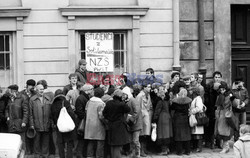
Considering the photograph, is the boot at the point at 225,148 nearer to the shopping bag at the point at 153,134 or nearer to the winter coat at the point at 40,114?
the shopping bag at the point at 153,134

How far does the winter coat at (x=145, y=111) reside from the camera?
12.0 meters

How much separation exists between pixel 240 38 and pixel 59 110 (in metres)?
6.84

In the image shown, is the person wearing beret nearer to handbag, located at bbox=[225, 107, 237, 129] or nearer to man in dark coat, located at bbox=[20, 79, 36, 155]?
man in dark coat, located at bbox=[20, 79, 36, 155]

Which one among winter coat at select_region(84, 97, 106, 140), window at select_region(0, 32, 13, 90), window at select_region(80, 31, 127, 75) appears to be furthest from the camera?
window at select_region(80, 31, 127, 75)

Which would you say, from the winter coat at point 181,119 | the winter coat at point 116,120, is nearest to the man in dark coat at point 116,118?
the winter coat at point 116,120

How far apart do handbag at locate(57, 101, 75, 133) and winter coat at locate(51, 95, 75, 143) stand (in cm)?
15

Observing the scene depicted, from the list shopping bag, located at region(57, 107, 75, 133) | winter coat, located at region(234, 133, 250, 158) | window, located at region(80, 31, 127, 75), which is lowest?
winter coat, located at region(234, 133, 250, 158)

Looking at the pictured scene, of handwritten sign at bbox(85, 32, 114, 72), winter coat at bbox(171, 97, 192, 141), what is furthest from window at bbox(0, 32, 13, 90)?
winter coat at bbox(171, 97, 192, 141)

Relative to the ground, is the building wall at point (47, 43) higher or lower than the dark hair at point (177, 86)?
higher

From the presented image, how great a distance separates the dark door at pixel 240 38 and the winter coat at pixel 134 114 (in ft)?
15.7

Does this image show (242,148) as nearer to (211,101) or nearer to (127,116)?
(127,116)

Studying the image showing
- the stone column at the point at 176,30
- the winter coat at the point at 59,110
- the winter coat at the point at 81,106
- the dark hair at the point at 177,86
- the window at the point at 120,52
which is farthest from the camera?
the window at the point at 120,52

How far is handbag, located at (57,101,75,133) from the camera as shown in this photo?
1077 cm

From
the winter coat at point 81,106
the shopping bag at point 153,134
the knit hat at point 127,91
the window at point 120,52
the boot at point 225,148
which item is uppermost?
the window at point 120,52
